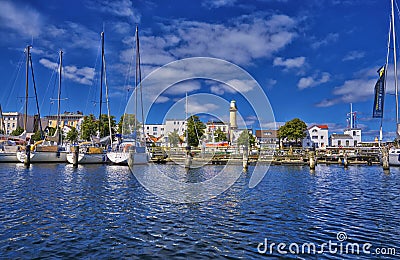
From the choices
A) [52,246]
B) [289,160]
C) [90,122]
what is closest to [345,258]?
[52,246]

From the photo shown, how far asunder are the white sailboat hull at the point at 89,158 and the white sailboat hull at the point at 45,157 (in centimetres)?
422

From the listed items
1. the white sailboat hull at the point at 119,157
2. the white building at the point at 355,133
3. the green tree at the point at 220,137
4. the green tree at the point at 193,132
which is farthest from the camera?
the white building at the point at 355,133

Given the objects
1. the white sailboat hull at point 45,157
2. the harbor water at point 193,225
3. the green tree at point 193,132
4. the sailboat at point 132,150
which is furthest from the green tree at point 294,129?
the harbor water at point 193,225

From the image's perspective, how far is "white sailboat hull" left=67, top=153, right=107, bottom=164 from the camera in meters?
55.8

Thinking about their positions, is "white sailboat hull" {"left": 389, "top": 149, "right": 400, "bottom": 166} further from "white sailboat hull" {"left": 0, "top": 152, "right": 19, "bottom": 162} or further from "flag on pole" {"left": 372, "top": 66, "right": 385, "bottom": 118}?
"white sailboat hull" {"left": 0, "top": 152, "right": 19, "bottom": 162}

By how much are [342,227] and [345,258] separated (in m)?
3.87

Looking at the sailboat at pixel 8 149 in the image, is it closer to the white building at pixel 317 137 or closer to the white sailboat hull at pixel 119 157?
the white sailboat hull at pixel 119 157

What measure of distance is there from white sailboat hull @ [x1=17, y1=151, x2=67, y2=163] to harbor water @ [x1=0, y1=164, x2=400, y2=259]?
36.6 metres

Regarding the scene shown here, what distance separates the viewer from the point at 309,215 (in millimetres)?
16625

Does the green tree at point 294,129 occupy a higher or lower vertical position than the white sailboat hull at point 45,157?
higher

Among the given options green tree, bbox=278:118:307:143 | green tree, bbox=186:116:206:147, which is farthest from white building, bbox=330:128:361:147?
green tree, bbox=186:116:206:147

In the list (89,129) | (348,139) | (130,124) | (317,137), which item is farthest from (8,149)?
(348,139)

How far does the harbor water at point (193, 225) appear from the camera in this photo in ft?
36.7

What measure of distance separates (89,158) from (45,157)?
339 inches
